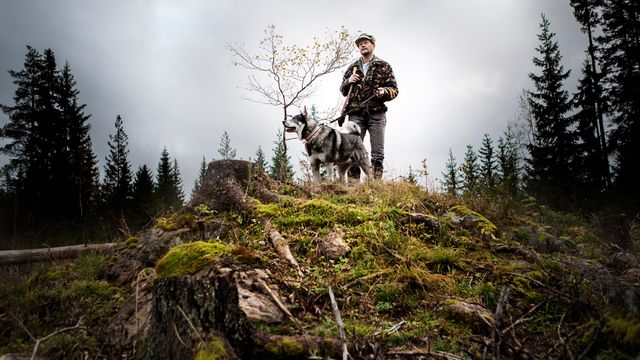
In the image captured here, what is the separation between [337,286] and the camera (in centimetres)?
403

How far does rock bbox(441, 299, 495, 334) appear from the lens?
3.26 m

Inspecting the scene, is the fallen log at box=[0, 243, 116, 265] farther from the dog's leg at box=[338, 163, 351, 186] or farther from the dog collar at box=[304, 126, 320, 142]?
the dog's leg at box=[338, 163, 351, 186]

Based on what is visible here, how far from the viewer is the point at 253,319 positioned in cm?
334

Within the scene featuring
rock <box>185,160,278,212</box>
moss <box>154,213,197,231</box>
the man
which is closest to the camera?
moss <box>154,213,197,231</box>

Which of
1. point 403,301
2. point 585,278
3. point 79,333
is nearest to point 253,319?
point 403,301

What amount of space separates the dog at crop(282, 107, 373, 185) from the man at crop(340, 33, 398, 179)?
38 centimetres

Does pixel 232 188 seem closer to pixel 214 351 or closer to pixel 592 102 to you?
pixel 214 351

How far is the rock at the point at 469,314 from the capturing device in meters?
3.26

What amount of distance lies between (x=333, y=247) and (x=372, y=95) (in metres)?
4.57

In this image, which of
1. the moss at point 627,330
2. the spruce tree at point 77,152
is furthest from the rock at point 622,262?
the spruce tree at point 77,152

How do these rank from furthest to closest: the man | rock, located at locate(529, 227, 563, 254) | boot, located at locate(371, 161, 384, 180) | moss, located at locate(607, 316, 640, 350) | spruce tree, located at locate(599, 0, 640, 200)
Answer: spruce tree, located at locate(599, 0, 640, 200) → the man → boot, located at locate(371, 161, 384, 180) → rock, located at locate(529, 227, 563, 254) → moss, located at locate(607, 316, 640, 350)

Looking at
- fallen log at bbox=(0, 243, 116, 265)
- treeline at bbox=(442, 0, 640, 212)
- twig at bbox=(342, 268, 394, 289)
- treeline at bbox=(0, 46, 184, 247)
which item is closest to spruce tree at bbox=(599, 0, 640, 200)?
treeline at bbox=(442, 0, 640, 212)

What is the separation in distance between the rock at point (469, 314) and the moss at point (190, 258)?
2602 mm

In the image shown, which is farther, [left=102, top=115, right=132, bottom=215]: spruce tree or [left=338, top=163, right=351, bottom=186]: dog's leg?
[left=102, top=115, right=132, bottom=215]: spruce tree
